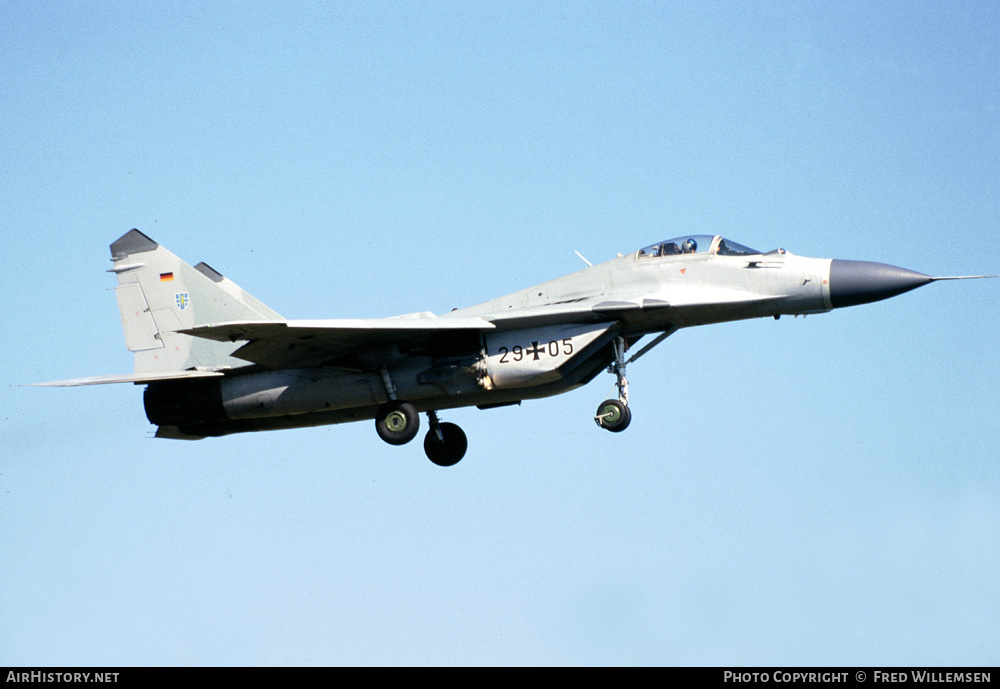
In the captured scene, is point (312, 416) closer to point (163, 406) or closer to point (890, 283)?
point (163, 406)

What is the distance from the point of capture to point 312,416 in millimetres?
22734

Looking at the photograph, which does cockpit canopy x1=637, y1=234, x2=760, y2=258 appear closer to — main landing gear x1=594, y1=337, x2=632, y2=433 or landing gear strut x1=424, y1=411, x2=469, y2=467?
main landing gear x1=594, y1=337, x2=632, y2=433

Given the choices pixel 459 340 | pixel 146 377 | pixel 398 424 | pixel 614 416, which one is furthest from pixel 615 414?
pixel 146 377

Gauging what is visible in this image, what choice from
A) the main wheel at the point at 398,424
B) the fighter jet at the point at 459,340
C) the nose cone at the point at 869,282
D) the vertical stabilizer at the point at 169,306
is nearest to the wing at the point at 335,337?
the fighter jet at the point at 459,340

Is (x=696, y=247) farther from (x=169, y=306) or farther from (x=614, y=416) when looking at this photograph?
(x=169, y=306)

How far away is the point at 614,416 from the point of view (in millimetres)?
20672

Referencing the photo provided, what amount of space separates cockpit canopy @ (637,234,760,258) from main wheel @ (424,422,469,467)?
4.74m

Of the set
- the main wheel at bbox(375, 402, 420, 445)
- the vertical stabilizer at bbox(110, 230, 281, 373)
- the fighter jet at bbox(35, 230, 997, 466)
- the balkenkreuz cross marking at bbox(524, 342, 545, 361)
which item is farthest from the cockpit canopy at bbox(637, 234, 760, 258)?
the vertical stabilizer at bbox(110, 230, 281, 373)

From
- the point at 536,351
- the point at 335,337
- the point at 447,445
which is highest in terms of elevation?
the point at 335,337

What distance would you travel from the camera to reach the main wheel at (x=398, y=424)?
21.5 metres

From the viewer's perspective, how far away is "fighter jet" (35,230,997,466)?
20781 millimetres

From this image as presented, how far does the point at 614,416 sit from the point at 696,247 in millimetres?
3123

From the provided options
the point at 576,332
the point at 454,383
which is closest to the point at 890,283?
the point at 576,332
